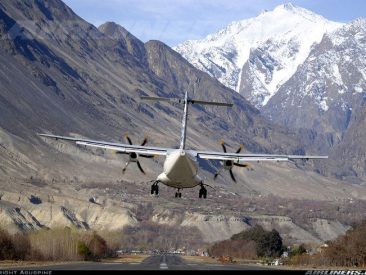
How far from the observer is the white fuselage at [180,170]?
89.6 m

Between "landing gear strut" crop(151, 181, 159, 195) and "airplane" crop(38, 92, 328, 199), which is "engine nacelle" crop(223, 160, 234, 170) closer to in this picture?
"airplane" crop(38, 92, 328, 199)

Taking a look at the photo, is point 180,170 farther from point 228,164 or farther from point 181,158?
point 228,164

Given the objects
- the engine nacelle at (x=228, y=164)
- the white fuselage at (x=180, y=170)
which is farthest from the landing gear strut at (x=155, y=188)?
the engine nacelle at (x=228, y=164)

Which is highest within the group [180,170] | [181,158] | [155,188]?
[181,158]

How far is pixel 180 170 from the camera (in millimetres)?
91000

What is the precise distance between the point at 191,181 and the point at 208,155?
4369mm

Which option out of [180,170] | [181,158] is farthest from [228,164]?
[181,158]

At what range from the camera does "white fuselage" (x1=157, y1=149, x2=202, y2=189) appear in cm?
8956

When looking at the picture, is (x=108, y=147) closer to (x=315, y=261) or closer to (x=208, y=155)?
(x=208, y=155)

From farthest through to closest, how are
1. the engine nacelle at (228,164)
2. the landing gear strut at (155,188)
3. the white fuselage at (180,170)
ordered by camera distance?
the landing gear strut at (155,188), the engine nacelle at (228,164), the white fuselage at (180,170)

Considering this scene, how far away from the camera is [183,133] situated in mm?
96562

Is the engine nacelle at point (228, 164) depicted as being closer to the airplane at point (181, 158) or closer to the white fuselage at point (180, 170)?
the airplane at point (181, 158)

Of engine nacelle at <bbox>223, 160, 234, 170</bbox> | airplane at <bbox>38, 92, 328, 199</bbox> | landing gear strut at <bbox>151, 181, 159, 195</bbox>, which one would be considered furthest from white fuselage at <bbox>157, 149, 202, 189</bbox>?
engine nacelle at <bbox>223, 160, 234, 170</bbox>

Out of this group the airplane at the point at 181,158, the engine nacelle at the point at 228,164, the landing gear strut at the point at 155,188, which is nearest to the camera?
the airplane at the point at 181,158
